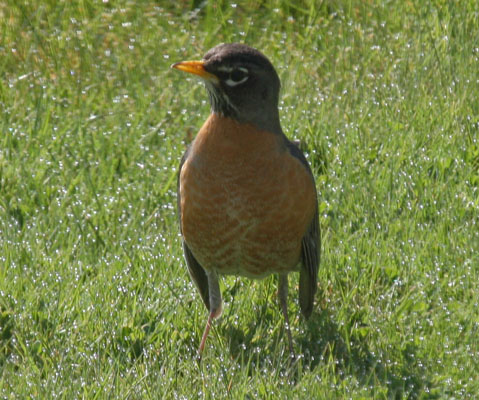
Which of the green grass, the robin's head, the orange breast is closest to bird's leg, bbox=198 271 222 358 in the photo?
the green grass

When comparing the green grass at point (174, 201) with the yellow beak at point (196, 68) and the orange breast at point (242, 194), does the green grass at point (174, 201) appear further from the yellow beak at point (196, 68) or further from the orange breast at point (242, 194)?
the yellow beak at point (196, 68)

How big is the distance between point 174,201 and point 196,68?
60.6 inches

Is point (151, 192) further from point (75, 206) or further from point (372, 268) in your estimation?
point (372, 268)

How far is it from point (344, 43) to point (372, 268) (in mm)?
2370

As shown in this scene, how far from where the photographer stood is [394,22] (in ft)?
23.3

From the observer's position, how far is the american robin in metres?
4.38

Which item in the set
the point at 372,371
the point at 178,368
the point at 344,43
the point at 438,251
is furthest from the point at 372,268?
the point at 344,43

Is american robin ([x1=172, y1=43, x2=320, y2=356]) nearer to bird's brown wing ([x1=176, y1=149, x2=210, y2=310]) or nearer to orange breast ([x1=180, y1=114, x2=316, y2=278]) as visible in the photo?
orange breast ([x1=180, y1=114, x2=316, y2=278])

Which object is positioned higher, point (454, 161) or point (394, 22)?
point (394, 22)

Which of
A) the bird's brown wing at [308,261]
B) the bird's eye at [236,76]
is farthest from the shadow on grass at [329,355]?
the bird's eye at [236,76]

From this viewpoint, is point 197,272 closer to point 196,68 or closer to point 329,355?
point 329,355

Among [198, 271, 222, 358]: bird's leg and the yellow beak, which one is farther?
[198, 271, 222, 358]: bird's leg

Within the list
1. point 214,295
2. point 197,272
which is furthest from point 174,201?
point 214,295

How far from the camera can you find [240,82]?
4.38m
